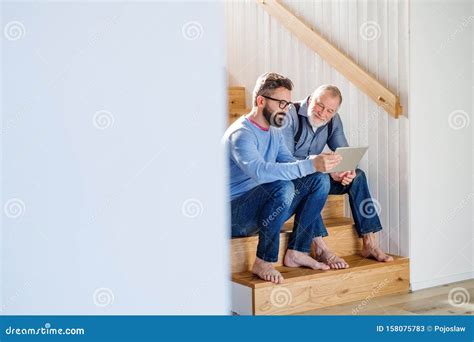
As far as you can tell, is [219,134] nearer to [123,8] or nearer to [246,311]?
[123,8]

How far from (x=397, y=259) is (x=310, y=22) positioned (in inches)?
42.0

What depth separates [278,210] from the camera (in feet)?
6.95

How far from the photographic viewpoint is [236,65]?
3.26 m

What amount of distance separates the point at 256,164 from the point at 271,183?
3.3 inches

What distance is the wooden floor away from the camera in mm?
2111

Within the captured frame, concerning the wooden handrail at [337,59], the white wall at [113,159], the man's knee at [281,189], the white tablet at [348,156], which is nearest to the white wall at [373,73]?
the wooden handrail at [337,59]

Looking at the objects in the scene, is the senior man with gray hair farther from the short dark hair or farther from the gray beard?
the short dark hair

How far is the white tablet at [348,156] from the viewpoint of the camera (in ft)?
7.08

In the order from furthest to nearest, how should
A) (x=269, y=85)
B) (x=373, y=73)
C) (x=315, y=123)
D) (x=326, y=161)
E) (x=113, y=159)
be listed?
(x=373, y=73), (x=315, y=123), (x=269, y=85), (x=326, y=161), (x=113, y=159)

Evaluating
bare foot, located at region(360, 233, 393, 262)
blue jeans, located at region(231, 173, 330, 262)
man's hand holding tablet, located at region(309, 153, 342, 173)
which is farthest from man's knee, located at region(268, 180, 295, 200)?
bare foot, located at region(360, 233, 393, 262)

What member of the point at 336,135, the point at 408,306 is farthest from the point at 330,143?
the point at 408,306

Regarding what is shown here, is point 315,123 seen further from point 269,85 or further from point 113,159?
point 113,159

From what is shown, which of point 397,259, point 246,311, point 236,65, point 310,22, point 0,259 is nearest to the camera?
point 0,259
